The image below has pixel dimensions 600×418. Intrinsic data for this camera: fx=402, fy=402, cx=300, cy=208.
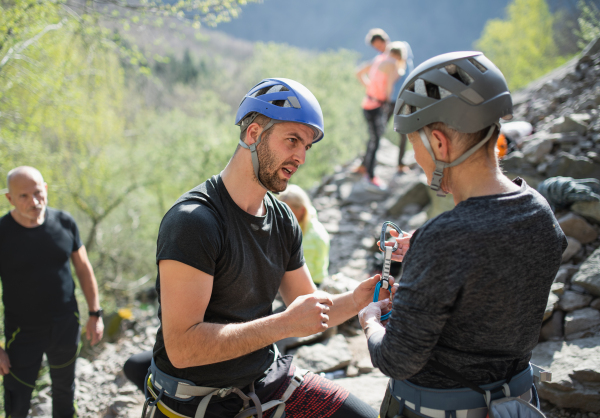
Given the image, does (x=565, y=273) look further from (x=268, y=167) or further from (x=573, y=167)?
(x=268, y=167)

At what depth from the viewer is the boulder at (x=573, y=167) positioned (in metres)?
5.67

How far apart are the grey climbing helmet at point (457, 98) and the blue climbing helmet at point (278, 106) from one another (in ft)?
2.29

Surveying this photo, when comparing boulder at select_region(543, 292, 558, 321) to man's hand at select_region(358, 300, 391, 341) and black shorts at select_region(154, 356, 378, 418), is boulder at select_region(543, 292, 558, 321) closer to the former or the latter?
black shorts at select_region(154, 356, 378, 418)

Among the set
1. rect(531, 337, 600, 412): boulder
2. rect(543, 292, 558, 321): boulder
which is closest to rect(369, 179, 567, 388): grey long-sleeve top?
rect(531, 337, 600, 412): boulder

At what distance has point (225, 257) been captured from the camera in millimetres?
1976

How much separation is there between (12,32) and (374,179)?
7886mm

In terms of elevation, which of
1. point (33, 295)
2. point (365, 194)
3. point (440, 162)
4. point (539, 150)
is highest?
point (539, 150)

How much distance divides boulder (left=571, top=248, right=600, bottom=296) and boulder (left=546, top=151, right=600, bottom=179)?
75.2 inches

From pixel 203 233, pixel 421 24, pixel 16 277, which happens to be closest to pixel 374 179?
pixel 16 277

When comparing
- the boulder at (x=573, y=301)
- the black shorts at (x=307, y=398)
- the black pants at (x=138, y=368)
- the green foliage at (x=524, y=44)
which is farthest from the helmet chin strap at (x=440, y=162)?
the green foliage at (x=524, y=44)

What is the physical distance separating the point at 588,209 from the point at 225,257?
4.81m

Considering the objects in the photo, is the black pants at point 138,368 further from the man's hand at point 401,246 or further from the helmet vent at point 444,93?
the helmet vent at point 444,93

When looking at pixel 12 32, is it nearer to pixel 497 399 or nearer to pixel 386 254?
pixel 386 254

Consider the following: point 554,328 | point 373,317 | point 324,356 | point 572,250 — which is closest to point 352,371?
point 324,356
